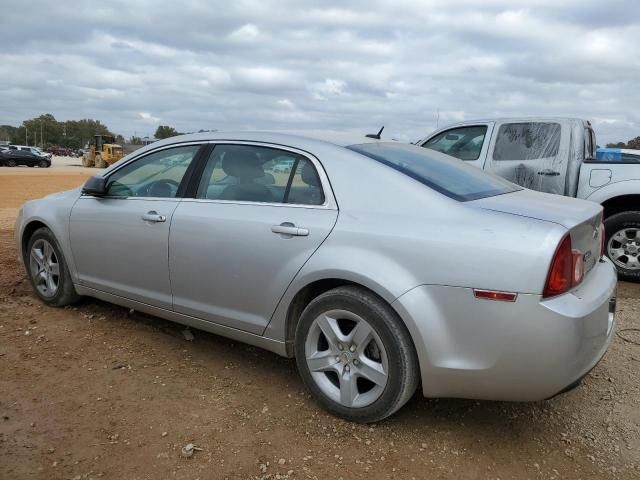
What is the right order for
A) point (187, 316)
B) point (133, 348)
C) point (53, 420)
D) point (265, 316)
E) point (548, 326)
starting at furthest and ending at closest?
point (133, 348)
point (187, 316)
point (265, 316)
point (53, 420)
point (548, 326)

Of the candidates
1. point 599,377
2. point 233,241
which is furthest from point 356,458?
point 599,377

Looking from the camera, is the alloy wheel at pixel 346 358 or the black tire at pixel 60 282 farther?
the black tire at pixel 60 282

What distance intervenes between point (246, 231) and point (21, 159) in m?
42.8

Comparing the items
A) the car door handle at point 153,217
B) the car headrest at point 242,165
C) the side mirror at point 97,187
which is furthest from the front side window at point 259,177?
the side mirror at point 97,187

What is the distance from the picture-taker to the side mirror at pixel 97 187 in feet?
13.5

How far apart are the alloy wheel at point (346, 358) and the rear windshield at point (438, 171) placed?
2.71ft

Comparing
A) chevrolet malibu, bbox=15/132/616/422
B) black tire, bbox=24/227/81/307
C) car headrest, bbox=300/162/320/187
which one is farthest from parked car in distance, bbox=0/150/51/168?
car headrest, bbox=300/162/320/187

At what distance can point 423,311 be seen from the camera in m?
2.65

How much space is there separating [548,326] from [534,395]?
0.38 m

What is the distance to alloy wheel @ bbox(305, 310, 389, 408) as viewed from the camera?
9.37ft

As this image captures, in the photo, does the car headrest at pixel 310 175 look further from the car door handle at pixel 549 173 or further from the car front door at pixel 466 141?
the car door handle at pixel 549 173

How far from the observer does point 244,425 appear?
9.82ft

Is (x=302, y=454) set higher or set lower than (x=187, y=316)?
lower

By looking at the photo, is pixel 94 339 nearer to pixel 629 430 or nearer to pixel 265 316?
pixel 265 316
